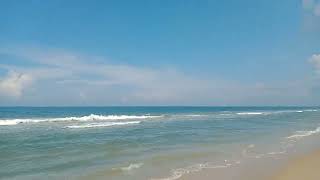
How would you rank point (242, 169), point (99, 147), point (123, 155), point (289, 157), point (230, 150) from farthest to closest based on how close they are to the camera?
point (99, 147) < point (230, 150) < point (123, 155) < point (289, 157) < point (242, 169)

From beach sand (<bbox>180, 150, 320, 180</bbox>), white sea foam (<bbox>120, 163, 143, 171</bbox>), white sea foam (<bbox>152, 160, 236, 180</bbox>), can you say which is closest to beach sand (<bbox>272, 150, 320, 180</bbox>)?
beach sand (<bbox>180, 150, 320, 180</bbox>)

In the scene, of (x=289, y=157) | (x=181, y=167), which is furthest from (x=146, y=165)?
(x=289, y=157)

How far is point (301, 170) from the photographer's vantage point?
12227mm

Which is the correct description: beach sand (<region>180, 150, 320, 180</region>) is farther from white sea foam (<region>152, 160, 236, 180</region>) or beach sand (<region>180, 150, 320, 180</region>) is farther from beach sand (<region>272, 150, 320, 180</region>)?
white sea foam (<region>152, 160, 236, 180</region>)

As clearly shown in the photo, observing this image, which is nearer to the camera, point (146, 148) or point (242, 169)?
point (242, 169)

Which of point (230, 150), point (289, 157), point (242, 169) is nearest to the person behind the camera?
point (242, 169)

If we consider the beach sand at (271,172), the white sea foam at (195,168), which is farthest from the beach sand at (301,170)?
the white sea foam at (195,168)

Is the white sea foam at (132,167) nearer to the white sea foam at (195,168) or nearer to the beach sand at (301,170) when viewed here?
the white sea foam at (195,168)

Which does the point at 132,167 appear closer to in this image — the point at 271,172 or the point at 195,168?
the point at 195,168

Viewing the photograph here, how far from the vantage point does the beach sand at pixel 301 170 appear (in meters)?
11.1

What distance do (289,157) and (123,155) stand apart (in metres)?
6.58

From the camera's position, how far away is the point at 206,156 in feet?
50.4

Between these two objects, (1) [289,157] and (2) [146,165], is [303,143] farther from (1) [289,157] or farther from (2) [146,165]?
(2) [146,165]

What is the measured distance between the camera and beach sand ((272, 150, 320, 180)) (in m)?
11.1
